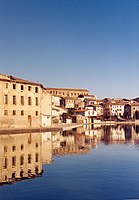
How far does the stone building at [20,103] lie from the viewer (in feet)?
59.5

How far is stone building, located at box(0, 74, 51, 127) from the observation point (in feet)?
59.5

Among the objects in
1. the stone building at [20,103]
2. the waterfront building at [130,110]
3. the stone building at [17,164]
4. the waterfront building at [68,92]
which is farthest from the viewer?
the waterfront building at [68,92]

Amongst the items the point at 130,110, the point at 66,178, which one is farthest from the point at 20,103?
the point at 130,110

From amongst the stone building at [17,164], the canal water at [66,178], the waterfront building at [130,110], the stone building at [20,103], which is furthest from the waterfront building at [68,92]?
the canal water at [66,178]

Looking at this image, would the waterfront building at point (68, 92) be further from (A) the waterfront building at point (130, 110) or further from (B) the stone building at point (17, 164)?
(B) the stone building at point (17, 164)

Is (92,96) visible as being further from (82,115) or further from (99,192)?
(99,192)

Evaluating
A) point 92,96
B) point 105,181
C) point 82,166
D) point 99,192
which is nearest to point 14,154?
point 82,166

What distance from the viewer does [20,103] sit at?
19312 millimetres

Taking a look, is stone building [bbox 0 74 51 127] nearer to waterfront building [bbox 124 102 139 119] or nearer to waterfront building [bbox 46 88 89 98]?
waterfront building [bbox 124 102 139 119]

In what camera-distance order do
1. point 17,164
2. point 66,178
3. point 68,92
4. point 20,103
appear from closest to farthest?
point 66,178, point 17,164, point 20,103, point 68,92

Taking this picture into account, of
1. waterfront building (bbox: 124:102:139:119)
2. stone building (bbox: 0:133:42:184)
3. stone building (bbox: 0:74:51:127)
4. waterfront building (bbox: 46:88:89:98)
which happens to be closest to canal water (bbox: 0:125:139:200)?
stone building (bbox: 0:133:42:184)

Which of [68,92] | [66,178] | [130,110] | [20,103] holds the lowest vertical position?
[66,178]

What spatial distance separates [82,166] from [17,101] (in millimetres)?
11929

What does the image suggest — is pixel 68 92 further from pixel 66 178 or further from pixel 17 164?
pixel 66 178
